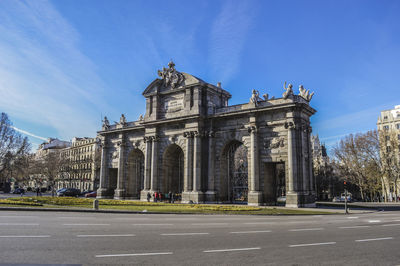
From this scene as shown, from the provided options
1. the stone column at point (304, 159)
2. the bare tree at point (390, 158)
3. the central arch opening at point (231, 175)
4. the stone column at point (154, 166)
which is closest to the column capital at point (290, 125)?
the stone column at point (304, 159)

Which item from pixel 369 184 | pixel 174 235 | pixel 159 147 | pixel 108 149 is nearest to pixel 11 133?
pixel 108 149

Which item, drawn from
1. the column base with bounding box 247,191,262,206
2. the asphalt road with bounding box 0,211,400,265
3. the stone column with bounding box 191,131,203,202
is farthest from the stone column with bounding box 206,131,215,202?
the asphalt road with bounding box 0,211,400,265

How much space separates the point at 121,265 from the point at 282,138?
30565 mm

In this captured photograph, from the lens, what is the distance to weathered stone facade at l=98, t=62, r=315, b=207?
35688mm

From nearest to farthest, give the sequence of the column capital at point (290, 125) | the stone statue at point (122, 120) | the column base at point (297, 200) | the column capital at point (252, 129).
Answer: the column base at point (297, 200), the column capital at point (290, 125), the column capital at point (252, 129), the stone statue at point (122, 120)

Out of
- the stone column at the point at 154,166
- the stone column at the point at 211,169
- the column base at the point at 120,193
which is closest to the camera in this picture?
the stone column at the point at 211,169

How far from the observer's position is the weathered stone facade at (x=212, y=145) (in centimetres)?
3569

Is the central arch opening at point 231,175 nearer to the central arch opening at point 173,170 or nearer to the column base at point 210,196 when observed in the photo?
the column base at point 210,196

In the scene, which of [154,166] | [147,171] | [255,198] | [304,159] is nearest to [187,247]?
[255,198]

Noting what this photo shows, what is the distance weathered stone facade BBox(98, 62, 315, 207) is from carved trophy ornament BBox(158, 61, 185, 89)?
14 centimetres

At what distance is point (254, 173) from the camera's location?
36.5m

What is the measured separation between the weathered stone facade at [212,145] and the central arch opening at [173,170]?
27 millimetres

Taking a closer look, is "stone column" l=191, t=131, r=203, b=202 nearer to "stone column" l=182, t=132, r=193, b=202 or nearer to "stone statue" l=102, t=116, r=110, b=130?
"stone column" l=182, t=132, r=193, b=202

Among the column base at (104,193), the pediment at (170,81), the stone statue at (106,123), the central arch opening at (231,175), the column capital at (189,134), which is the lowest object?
the column base at (104,193)
